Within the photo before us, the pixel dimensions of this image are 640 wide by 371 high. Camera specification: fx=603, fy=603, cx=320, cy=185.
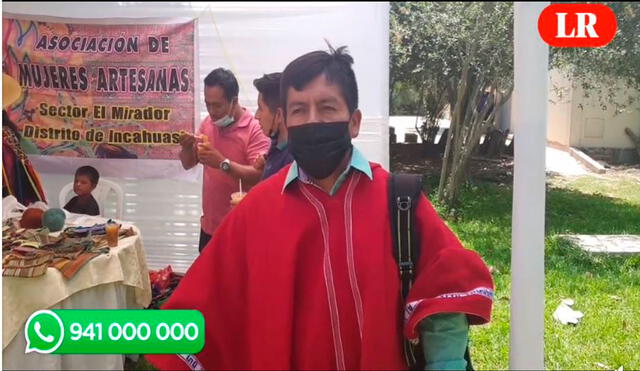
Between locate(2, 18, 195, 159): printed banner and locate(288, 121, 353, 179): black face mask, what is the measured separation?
0.77 m

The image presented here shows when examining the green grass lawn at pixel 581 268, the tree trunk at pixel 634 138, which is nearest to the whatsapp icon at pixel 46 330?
the green grass lawn at pixel 581 268

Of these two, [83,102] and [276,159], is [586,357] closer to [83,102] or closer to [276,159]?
[276,159]

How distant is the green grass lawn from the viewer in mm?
1451

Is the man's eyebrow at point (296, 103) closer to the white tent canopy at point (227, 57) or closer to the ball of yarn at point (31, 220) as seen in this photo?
the white tent canopy at point (227, 57)

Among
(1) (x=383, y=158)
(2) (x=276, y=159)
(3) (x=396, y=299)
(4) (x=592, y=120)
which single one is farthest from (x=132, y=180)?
(4) (x=592, y=120)

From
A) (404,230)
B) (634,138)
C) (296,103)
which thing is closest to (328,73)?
(296,103)

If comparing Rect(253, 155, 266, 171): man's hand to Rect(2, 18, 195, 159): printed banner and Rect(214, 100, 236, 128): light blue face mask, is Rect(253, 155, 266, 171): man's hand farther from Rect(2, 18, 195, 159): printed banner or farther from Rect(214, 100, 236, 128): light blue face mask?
Result: Rect(2, 18, 195, 159): printed banner

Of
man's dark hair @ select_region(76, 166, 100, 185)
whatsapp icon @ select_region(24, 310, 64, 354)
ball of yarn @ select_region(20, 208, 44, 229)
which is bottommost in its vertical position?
whatsapp icon @ select_region(24, 310, 64, 354)

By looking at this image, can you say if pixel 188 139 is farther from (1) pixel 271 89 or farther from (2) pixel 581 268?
(2) pixel 581 268

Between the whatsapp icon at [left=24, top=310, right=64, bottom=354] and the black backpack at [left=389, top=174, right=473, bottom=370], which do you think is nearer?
the black backpack at [left=389, top=174, right=473, bottom=370]

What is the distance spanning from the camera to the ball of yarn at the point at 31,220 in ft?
6.11

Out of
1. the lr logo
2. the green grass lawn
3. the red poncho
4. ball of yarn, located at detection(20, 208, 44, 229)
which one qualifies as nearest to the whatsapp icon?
Answer: the red poncho

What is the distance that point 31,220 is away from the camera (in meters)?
1.87

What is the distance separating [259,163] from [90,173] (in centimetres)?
59
